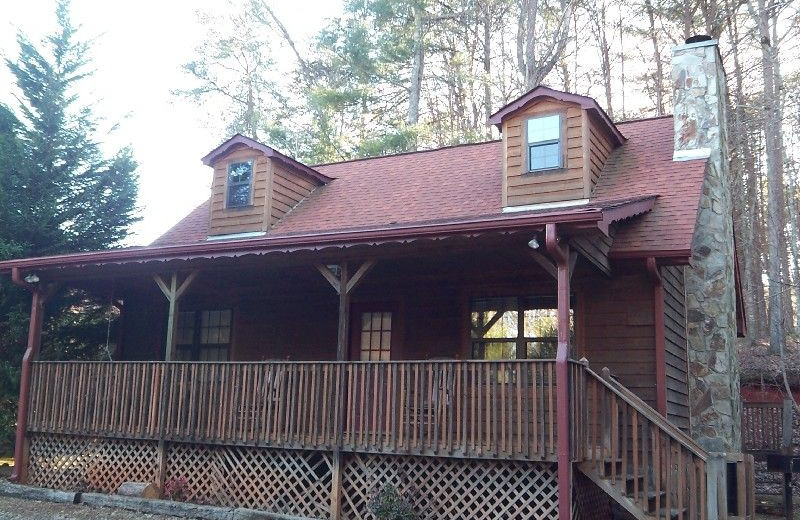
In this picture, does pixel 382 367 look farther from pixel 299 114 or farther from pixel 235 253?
pixel 299 114

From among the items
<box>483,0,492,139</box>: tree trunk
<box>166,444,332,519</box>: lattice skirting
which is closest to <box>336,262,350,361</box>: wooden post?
<box>166,444,332,519</box>: lattice skirting

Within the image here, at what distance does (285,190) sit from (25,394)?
5.52 metres

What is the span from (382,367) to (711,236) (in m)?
5.84

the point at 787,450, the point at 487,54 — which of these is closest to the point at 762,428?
the point at 787,450

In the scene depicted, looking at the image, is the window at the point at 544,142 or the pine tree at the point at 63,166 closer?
the window at the point at 544,142

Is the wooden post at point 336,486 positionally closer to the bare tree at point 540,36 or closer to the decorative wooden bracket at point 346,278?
the decorative wooden bracket at point 346,278

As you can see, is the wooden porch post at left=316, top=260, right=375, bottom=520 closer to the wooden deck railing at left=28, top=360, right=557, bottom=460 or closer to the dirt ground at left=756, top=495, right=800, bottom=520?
the wooden deck railing at left=28, top=360, right=557, bottom=460

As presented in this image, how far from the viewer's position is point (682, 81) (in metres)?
12.5

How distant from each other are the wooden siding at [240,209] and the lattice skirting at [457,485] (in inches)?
231

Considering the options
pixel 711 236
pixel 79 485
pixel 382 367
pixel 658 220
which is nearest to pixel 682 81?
pixel 711 236

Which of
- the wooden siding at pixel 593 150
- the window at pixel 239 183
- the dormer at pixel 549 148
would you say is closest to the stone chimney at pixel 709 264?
the wooden siding at pixel 593 150

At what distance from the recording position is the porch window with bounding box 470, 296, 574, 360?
34.1ft

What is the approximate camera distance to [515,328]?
10.6 m

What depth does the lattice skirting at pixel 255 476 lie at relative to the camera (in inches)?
372
